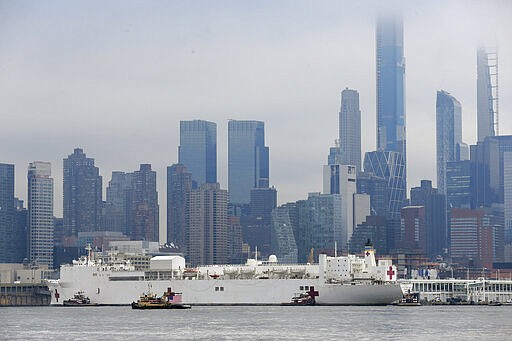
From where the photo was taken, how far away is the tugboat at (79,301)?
97.9 metres

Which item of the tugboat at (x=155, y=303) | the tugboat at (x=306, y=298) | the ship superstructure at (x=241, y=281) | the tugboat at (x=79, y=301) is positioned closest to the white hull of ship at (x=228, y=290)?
the ship superstructure at (x=241, y=281)

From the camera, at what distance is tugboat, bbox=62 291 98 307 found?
97875mm

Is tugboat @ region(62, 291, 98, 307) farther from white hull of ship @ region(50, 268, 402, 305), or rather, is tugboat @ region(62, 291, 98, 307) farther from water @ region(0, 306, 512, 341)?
water @ region(0, 306, 512, 341)

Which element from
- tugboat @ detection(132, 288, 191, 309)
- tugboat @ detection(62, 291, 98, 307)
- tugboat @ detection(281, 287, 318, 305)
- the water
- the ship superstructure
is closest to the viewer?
the water

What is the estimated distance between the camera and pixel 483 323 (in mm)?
68750

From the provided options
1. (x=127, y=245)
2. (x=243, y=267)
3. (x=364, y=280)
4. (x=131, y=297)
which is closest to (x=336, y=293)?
(x=364, y=280)

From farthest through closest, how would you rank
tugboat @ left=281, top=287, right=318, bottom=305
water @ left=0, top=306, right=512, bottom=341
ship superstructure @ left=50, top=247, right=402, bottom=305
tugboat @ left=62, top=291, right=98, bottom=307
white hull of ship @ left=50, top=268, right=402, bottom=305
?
tugboat @ left=62, top=291, right=98, bottom=307 → ship superstructure @ left=50, top=247, right=402, bottom=305 → white hull of ship @ left=50, top=268, right=402, bottom=305 → tugboat @ left=281, top=287, right=318, bottom=305 → water @ left=0, top=306, right=512, bottom=341

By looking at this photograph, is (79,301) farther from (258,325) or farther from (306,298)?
(258,325)

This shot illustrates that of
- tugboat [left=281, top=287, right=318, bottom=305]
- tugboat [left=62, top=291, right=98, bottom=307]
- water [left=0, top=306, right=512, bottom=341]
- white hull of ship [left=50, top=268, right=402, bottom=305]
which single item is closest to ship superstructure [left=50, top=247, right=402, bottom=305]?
white hull of ship [left=50, top=268, right=402, bottom=305]

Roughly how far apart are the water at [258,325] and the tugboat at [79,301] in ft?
42.6

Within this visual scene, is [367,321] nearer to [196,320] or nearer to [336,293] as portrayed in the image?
[196,320]

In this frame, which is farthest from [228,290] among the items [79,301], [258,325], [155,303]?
[258,325]

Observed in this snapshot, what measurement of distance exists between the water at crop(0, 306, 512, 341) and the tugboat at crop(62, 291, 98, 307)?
13.0 meters

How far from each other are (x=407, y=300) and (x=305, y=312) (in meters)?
22.5
